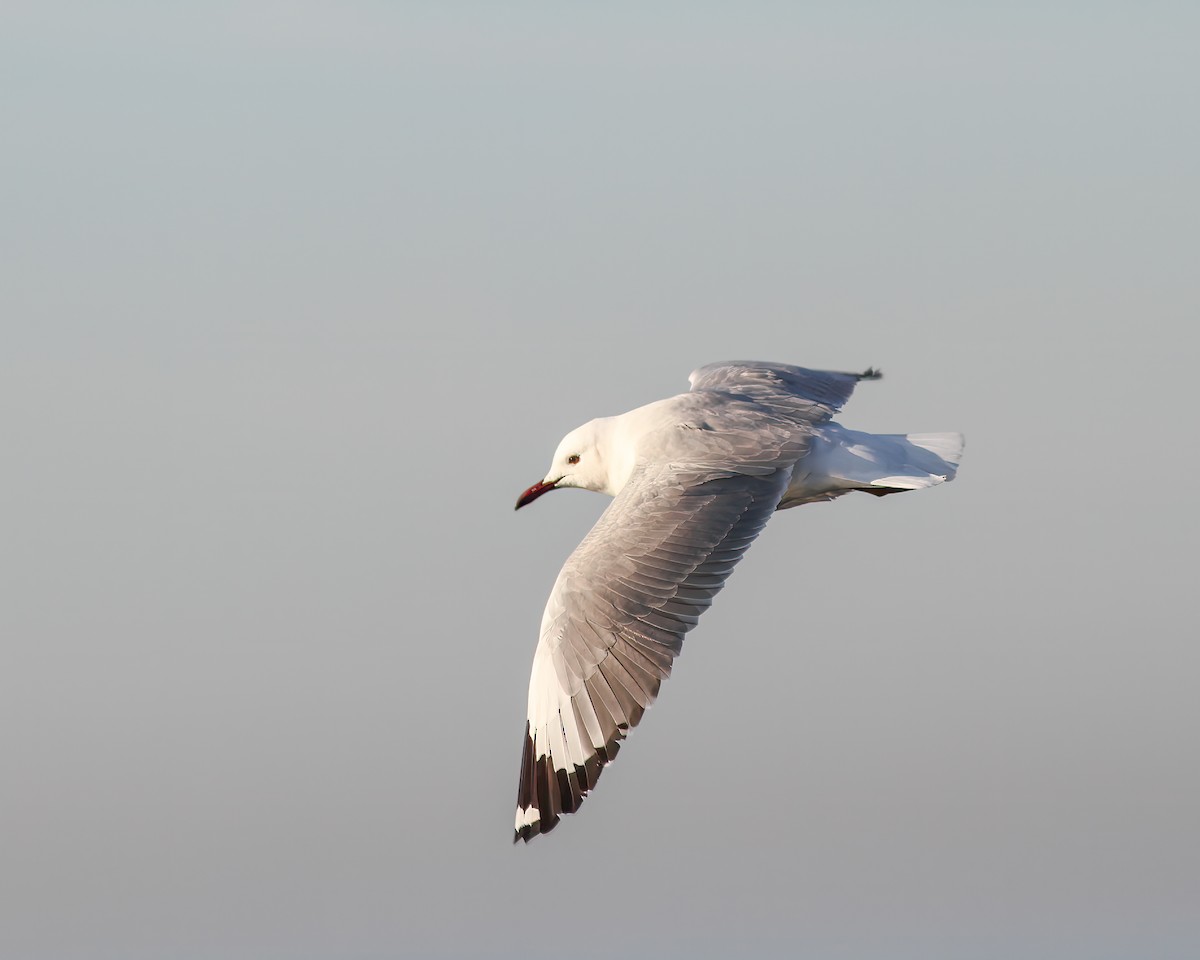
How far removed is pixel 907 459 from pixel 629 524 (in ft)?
11.0

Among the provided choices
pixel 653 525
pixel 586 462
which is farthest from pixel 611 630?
pixel 586 462

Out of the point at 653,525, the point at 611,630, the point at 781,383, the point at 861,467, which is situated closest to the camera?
the point at 611,630

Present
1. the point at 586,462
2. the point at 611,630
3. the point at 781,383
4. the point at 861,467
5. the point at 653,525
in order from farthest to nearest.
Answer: the point at 781,383
the point at 586,462
the point at 861,467
the point at 653,525
the point at 611,630

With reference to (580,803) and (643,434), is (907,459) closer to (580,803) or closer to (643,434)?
(643,434)

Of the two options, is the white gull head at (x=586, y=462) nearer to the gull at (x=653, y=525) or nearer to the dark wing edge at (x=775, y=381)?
the gull at (x=653, y=525)

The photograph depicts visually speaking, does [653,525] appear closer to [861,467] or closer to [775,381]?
[861,467]

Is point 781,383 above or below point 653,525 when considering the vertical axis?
above

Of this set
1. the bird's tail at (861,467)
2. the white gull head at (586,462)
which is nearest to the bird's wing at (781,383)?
the bird's tail at (861,467)

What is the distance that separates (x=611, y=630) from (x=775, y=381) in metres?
4.75

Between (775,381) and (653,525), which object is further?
(775,381)

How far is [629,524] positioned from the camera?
12461 mm

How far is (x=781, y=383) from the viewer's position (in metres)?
15.8

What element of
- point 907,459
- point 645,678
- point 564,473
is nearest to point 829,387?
point 907,459

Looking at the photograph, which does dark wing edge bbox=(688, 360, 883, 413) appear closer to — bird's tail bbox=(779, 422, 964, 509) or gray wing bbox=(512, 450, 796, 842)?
bird's tail bbox=(779, 422, 964, 509)
